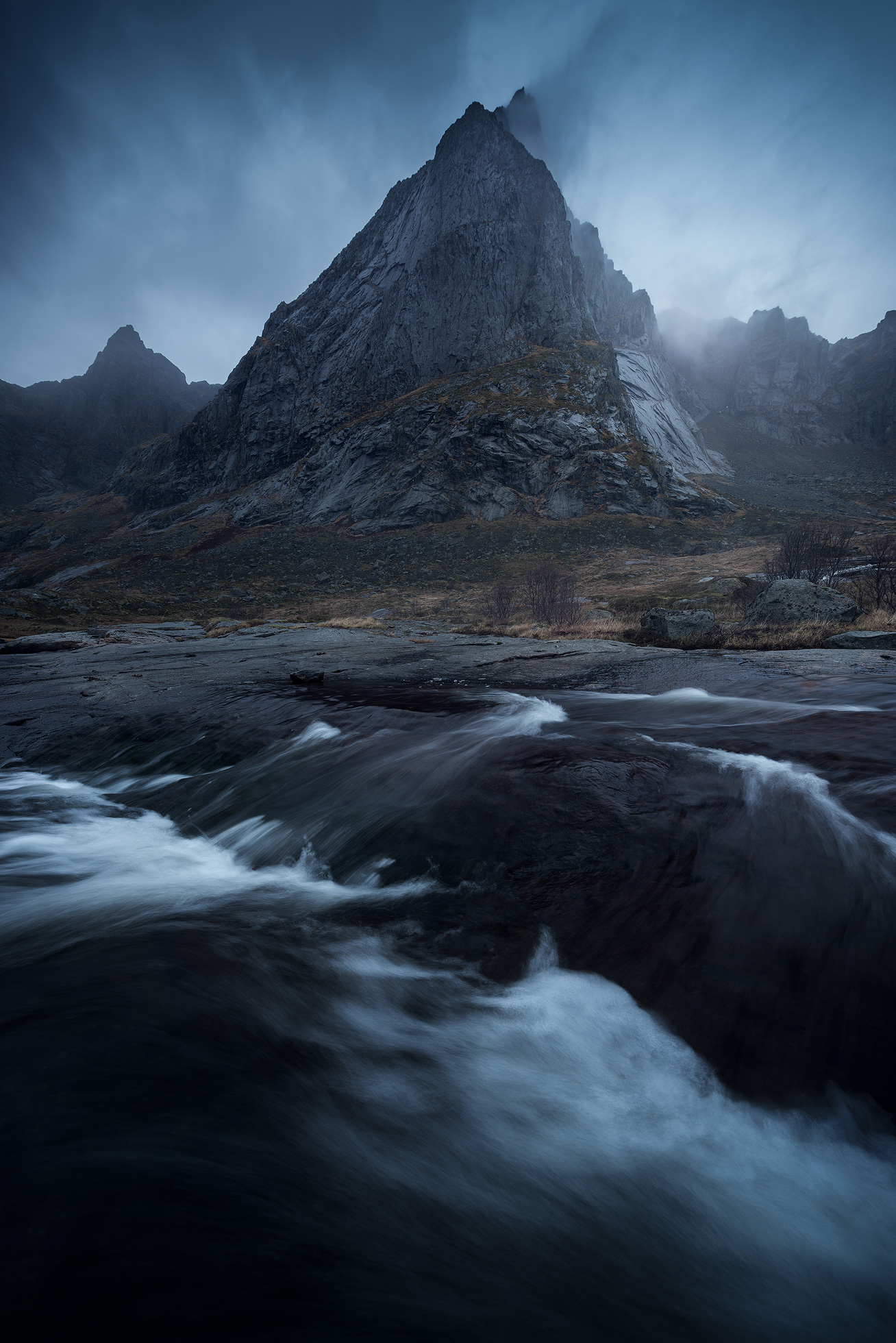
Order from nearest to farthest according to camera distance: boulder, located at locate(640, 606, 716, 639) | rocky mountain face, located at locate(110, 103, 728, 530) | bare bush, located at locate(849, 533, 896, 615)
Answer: boulder, located at locate(640, 606, 716, 639) → bare bush, located at locate(849, 533, 896, 615) → rocky mountain face, located at locate(110, 103, 728, 530)

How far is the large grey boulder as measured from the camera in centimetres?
1581

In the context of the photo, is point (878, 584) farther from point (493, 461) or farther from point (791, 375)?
point (791, 375)

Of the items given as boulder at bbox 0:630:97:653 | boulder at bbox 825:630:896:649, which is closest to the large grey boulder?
boulder at bbox 825:630:896:649

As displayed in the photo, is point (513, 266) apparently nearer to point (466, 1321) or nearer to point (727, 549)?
point (727, 549)

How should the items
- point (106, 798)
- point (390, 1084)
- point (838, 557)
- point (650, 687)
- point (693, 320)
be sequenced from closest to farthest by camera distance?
point (390, 1084) → point (106, 798) → point (650, 687) → point (838, 557) → point (693, 320)

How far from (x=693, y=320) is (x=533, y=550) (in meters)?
153

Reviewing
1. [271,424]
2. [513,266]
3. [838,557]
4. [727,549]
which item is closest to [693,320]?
[513,266]

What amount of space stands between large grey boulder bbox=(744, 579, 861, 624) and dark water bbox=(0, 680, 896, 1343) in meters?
12.6

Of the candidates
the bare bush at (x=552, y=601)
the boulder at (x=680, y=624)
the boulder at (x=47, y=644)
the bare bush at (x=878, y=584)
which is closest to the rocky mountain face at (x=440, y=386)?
the bare bush at (x=552, y=601)

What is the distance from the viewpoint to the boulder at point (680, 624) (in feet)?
53.0

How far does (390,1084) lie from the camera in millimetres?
2725

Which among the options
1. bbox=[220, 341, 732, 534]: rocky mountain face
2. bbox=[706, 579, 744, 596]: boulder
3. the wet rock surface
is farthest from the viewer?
bbox=[220, 341, 732, 534]: rocky mountain face

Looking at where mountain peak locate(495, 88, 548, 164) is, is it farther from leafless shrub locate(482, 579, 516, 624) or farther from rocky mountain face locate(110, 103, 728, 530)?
leafless shrub locate(482, 579, 516, 624)

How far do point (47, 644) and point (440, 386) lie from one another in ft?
221
